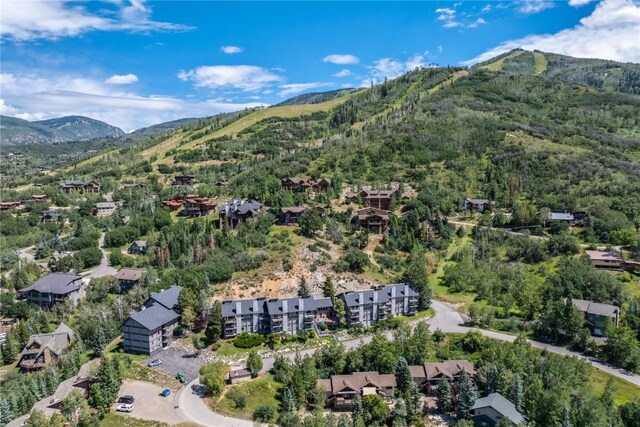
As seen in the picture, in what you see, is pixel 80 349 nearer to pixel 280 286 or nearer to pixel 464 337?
pixel 280 286

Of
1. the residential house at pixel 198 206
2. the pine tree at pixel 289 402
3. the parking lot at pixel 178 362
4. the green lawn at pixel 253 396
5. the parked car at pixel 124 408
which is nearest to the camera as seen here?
the pine tree at pixel 289 402

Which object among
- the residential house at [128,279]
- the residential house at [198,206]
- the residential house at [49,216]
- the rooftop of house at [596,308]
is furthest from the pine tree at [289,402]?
the residential house at [49,216]

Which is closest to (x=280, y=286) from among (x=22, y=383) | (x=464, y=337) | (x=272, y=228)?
(x=272, y=228)

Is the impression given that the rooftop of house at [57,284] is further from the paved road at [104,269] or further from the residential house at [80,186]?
the residential house at [80,186]

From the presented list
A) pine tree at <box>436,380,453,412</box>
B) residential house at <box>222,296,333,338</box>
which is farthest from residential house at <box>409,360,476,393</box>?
residential house at <box>222,296,333,338</box>

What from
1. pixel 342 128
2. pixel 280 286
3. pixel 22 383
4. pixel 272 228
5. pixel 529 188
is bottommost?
pixel 22 383

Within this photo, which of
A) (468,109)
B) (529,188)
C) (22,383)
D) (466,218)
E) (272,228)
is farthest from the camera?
(468,109)

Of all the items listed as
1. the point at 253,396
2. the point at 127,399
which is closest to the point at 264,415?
the point at 253,396
